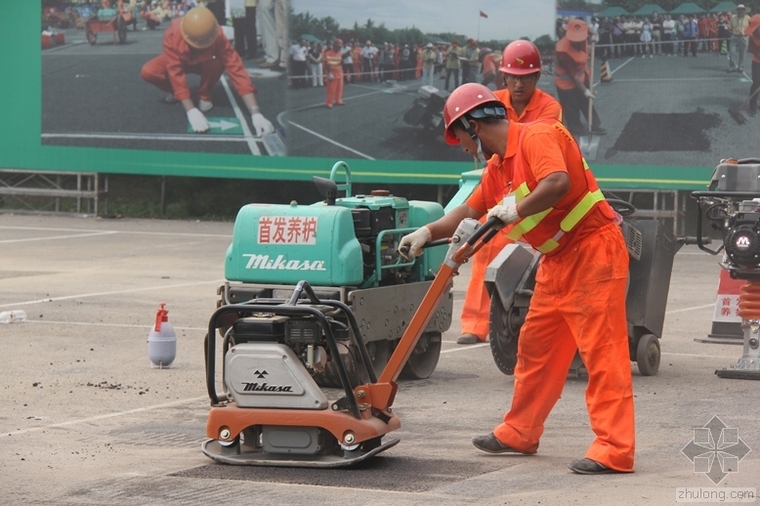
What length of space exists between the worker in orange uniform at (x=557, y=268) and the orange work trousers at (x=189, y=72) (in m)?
17.5

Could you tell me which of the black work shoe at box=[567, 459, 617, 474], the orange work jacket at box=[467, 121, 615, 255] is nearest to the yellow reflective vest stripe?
the orange work jacket at box=[467, 121, 615, 255]

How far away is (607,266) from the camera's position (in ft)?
20.7

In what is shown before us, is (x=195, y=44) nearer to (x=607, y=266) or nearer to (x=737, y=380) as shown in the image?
(x=737, y=380)

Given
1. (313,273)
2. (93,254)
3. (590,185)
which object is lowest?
(93,254)

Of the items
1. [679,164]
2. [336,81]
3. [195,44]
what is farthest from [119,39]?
[679,164]

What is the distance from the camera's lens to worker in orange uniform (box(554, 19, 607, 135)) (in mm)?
21078

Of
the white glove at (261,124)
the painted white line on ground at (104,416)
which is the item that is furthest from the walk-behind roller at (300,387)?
the white glove at (261,124)

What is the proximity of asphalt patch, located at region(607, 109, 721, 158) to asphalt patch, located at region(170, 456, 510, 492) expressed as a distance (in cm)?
1485

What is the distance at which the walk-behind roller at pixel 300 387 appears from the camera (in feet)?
20.5

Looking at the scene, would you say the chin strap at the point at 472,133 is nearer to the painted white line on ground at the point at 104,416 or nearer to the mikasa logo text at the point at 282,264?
the mikasa logo text at the point at 282,264

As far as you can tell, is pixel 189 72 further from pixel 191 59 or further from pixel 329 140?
pixel 329 140

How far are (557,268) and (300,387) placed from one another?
4.38 feet

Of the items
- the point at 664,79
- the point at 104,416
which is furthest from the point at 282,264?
the point at 664,79

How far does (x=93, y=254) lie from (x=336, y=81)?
650 cm
